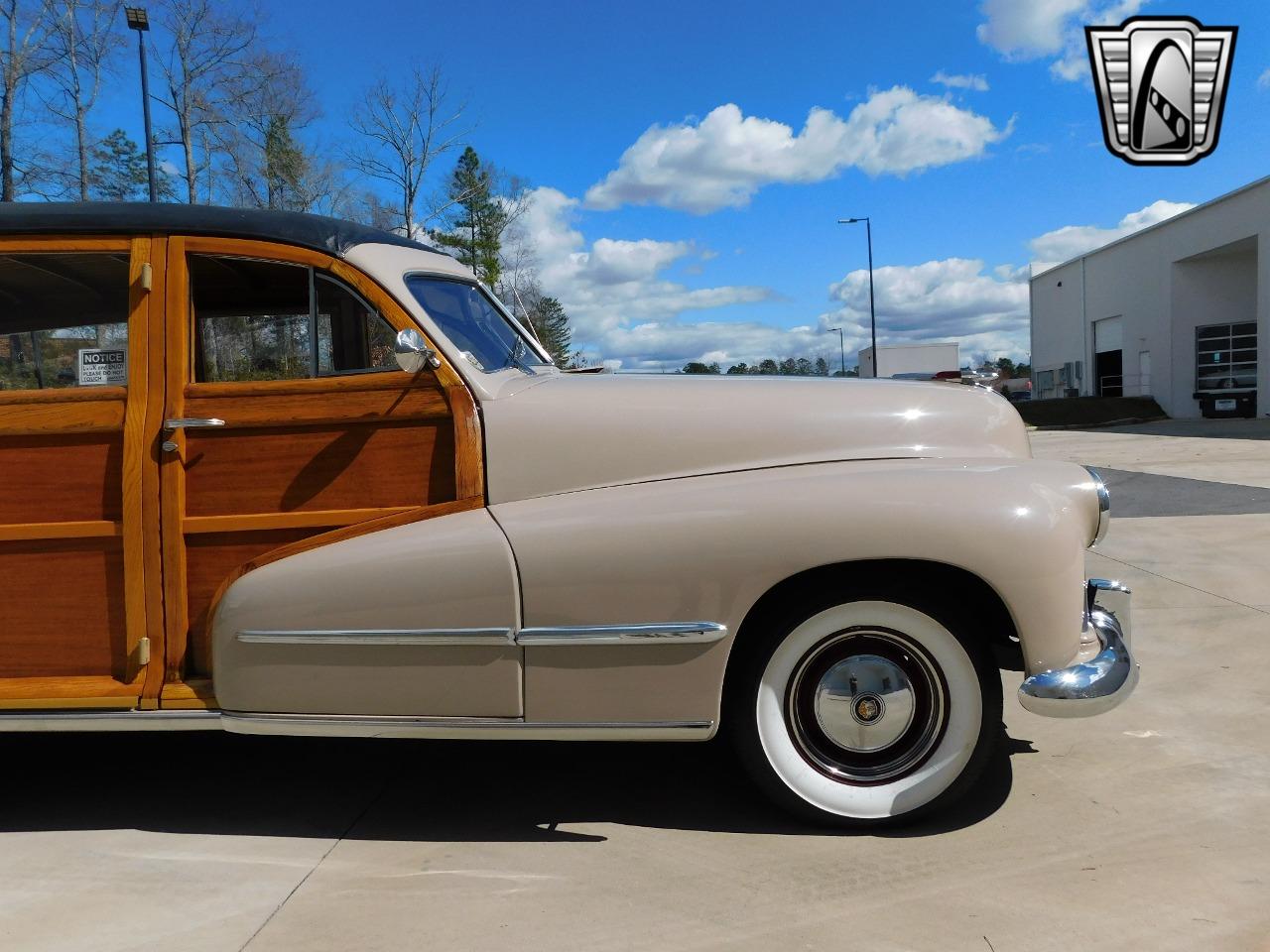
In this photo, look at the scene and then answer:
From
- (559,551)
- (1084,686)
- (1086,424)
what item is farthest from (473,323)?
(1086,424)

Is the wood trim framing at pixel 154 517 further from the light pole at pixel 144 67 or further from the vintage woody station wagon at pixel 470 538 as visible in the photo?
the light pole at pixel 144 67

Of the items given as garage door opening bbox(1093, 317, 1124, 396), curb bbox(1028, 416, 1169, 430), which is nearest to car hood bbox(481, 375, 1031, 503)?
curb bbox(1028, 416, 1169, 430)

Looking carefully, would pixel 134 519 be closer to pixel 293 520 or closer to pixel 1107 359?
pixel 293 520

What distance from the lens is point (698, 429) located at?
9.00 feet

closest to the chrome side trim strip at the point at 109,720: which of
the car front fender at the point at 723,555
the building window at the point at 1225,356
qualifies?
the car front fender at the point at 723,555

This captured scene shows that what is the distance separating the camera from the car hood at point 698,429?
8.83 feet

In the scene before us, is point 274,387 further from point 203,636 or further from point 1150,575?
point 1150,575

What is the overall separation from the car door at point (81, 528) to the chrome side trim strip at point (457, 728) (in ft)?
1.36

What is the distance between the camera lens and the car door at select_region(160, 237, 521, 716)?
2.60 meters

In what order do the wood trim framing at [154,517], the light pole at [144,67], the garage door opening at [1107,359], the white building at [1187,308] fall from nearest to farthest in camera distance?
the wood trim framing at [154,517], the light pole at [144,67], the white building at [1187,308], the garage door opening at [1107,359]

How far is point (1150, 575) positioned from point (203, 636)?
5.59 metres

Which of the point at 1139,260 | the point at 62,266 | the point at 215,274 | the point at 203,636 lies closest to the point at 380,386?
the point at 215,274

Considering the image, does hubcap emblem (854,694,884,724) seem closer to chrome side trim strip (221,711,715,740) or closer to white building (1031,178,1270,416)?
chrome side trim strip (221,711,715,740)

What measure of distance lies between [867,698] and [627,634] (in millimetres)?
731
